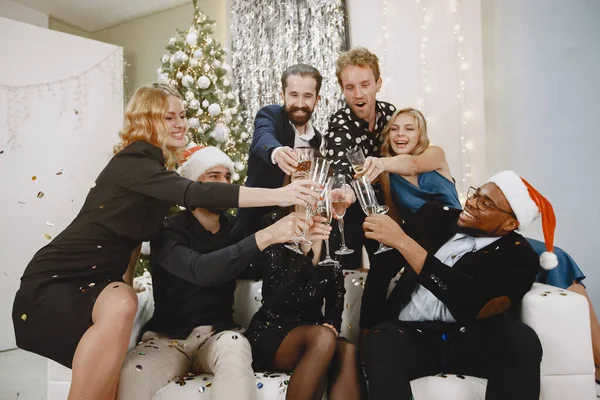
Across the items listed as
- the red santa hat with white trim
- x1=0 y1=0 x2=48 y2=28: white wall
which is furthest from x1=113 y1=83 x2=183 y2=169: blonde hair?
x1=0 y1=0 x2=48 y2=28: white wall

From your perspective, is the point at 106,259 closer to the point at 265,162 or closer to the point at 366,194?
the point at 366,194

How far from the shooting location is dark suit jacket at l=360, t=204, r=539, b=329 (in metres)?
1.73

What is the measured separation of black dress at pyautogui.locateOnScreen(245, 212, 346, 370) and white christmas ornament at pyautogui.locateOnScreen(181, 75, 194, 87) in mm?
2727

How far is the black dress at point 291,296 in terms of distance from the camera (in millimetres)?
1942

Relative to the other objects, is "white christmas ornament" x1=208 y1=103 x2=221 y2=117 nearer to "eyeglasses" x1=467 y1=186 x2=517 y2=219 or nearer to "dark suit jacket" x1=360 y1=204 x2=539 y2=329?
"dark suit jacket" x1=360 y1=204 x2=539 y2=329

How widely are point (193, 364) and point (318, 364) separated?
21.5 inches

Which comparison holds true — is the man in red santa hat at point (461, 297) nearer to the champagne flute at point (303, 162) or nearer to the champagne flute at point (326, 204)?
the champagne flute at point (326, 204)

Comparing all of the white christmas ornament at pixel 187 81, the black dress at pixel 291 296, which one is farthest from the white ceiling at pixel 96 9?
the black dress at pixel 291 296

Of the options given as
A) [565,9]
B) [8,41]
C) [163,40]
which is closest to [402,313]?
[565,9]

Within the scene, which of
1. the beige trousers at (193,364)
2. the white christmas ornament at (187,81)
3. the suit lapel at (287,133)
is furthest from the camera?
the white christmas ornament at (187,81)

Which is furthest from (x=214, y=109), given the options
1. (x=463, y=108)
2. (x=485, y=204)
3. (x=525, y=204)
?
(x=525, y=204)

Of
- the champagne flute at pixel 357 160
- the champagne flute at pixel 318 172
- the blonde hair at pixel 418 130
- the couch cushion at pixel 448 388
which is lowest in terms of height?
the couch cushion at pixel 448 388

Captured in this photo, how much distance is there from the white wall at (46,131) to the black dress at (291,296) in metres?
3.05

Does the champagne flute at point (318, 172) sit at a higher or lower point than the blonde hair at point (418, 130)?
lower
